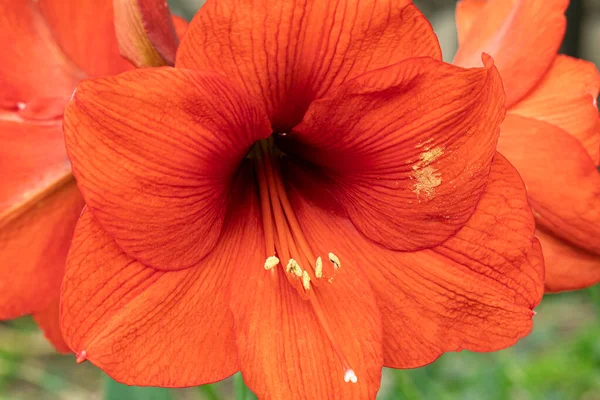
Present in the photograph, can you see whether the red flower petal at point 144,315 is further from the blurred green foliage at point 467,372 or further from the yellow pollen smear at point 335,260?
the blurred green foliage at point 467,372

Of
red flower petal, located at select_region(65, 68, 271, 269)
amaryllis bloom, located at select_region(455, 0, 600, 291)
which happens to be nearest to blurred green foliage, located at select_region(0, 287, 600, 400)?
red flower petal, located at select_region(65, 68, 271, 269)

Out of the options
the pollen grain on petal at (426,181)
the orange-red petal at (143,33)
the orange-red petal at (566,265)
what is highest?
the orange-red petal at (143,33)

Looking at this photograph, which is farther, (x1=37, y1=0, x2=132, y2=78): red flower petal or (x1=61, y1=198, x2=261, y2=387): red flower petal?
(x1=37, y1=0, x2=132, y2=78): red flower petal

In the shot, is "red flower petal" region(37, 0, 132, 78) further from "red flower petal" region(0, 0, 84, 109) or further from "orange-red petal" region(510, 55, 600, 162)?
"orange-red petal" region(510, 55, 600, 162)

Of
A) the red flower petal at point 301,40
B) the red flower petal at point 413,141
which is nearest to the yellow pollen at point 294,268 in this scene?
the red flower petal at point 413,141

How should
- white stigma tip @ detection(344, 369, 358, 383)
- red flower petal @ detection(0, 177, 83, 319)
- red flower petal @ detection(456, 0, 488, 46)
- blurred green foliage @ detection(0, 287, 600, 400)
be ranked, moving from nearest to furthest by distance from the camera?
white stigma tip @ detection(344, 369, 358, 383) < red flower petal @ detection(0, 177, 83, 319) < red flower petal @ detection(456, 0, 488, 46) < blurred green foliage @ detection(0, 287, 600, 400)

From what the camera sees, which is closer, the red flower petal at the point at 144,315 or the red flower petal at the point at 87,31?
the red flower petal at the point at 144,315

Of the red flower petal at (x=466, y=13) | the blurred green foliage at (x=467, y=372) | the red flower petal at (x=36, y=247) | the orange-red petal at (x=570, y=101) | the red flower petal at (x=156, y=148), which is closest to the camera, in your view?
the red flower petal at (x=156, y=148)

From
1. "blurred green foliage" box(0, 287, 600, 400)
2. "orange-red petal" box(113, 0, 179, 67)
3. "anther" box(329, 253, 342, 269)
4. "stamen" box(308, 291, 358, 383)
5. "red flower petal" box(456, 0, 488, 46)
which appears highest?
"orange-red petal" box(113, 0, 179, 67)
